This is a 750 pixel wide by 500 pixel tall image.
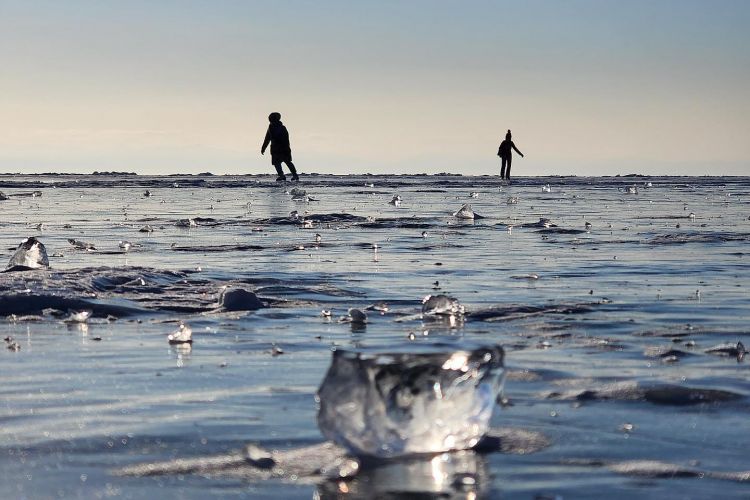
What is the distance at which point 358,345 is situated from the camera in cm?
498

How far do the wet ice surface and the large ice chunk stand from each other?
73mm

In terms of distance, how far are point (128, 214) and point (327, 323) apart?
37.2ft

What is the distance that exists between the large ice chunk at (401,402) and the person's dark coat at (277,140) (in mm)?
23933

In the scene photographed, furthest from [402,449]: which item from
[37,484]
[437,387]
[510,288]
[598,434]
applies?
[510,288]

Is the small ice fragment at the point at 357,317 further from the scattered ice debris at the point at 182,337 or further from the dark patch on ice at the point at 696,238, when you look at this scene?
the dark patch on ice at the point at 696,238

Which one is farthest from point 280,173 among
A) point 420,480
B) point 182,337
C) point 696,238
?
point 420,480

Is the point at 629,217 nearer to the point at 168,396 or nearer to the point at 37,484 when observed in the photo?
the point at 168,396

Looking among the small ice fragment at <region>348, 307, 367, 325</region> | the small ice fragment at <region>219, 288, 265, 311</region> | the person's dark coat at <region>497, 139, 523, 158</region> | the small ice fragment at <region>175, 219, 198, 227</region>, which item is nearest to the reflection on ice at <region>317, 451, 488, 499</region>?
the small ice fragment at <region>348, 307, 367, 325</region>

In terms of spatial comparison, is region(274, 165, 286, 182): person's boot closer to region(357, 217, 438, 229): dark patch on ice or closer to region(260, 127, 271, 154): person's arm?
region(260, 127, 271, 154): person's arm

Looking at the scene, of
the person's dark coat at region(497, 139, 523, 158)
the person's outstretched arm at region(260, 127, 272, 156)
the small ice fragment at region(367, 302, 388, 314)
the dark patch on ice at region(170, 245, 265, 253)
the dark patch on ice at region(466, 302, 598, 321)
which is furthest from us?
the person's dark coat at region(497, 139, 523, 158)

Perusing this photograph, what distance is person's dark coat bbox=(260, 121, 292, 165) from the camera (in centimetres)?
2702

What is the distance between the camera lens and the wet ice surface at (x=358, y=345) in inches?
114

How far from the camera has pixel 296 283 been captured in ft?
24.3

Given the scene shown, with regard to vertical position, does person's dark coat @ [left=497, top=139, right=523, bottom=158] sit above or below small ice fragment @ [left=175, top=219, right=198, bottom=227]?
above
